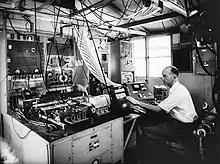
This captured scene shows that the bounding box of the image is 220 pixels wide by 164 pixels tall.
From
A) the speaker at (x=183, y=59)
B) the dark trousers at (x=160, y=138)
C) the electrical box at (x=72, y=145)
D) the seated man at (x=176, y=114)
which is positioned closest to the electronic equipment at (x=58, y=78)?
the electrical box at (x=72, y=145)

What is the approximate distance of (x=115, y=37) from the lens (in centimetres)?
429

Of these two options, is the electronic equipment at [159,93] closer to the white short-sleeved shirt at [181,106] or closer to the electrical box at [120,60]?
the electrical box at [120,60]

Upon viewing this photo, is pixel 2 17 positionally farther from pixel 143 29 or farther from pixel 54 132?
pixel 143 29

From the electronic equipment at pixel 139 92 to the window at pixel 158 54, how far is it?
107 centimetres

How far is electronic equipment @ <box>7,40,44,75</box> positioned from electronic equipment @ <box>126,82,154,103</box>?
1399mm

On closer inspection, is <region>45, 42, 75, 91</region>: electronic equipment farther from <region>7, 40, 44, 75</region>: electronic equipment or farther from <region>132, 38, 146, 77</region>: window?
<region>132, 38, 146, 77</region>: window

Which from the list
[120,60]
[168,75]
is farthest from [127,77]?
[168,75]

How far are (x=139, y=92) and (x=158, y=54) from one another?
141cm

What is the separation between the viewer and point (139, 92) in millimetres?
3037

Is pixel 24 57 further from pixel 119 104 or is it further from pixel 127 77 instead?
pixel 127 77

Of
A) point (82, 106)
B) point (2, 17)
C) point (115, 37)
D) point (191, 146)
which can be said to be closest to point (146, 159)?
point (191, 146)

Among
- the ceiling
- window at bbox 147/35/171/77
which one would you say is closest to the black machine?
the ceiling

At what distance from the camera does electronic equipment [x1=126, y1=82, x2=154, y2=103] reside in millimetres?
2955

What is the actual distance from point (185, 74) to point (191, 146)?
1899mm
